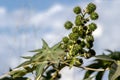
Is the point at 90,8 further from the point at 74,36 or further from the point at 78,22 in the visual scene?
the point at 74,36

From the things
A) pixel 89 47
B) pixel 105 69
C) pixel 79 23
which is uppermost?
pixel 79 23

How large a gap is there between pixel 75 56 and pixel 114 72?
0.29 metres

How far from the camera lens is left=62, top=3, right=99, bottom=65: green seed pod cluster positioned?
2.55 metres

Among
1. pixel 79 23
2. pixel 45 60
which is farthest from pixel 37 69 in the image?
pixel 79 23

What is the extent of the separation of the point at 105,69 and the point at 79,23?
37 cm

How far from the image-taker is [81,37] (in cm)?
261

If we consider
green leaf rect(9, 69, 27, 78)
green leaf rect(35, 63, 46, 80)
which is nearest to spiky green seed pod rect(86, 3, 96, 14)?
green leaf rect(35, 63, 46, 80)

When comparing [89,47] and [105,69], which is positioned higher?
[89,47]

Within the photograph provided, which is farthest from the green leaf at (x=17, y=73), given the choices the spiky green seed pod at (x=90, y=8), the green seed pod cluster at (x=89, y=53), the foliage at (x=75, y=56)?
the spiky green seed pod at (x=90, y=8)

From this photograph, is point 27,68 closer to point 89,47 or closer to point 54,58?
point 54,58

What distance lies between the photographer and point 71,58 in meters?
2.56

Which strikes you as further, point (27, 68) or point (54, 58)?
point (27, 68)

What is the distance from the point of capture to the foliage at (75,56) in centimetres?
255

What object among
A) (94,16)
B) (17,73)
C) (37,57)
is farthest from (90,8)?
(17,73)
